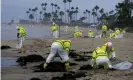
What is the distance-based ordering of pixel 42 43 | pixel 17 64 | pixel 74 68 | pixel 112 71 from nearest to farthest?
pixel 112 71
pixel 74 68
pixel 17 64
pixel 42 43

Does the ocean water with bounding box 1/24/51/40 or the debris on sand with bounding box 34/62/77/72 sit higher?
the ocean water with bounding box 1/24/51/40

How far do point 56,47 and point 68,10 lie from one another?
156875 mm

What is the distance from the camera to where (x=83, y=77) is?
14883 mm

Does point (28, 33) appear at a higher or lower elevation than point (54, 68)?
higher

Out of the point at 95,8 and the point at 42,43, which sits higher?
the point at 95,8

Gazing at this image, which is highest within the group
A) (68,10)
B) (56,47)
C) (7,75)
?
(68,10)

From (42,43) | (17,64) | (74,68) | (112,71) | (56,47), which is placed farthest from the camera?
(42,43)

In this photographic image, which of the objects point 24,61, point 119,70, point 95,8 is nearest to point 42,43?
point 24,61

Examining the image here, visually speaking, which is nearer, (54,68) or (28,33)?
(54,68)

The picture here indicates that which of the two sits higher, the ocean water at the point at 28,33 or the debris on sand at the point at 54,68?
the ocean water at the point at 28,33

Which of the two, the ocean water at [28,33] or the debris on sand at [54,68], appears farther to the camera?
the ocean water at [28,33]

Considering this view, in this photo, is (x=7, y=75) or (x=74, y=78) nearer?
(x=74, y=78)

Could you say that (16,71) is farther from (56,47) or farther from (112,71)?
(112,71)

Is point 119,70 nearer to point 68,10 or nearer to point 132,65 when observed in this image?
point 132,65
